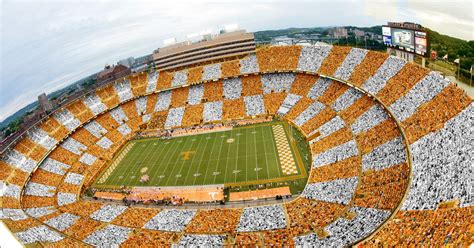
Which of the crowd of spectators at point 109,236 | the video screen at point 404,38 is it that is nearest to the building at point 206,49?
the video screen at point 404,38

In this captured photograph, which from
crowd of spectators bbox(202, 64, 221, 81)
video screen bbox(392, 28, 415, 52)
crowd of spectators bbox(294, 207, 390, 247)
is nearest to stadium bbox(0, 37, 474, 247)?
crowd of spectators bbox(294, 207, 390, 247)

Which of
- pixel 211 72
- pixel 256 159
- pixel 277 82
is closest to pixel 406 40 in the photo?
pixel 277 82

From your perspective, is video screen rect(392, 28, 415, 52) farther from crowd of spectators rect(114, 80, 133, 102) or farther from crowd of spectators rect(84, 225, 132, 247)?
crowd of spectators rect(114, 80, 133, 102)

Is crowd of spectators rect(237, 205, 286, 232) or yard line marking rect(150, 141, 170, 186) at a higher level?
yard line marking rect(150, 141, 170, 186)

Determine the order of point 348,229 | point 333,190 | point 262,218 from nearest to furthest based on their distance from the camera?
1. point 348,229
2. point 262,218
3. point 333,190

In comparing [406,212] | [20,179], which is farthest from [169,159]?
[406,212]

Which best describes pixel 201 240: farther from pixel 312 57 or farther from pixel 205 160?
pixel 312 57
